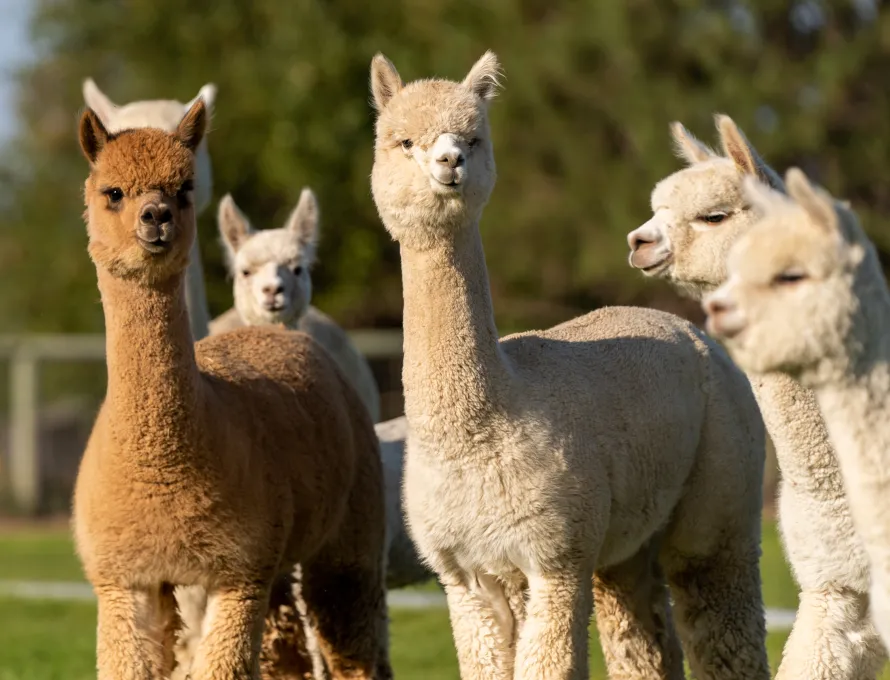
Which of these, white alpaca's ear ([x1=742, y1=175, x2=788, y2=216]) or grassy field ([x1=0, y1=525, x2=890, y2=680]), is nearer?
white alpaca's ear ([x1=742, y1=175, x2=788, y2=216])

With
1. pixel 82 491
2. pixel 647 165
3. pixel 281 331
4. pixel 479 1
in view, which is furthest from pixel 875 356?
pixel 479 1

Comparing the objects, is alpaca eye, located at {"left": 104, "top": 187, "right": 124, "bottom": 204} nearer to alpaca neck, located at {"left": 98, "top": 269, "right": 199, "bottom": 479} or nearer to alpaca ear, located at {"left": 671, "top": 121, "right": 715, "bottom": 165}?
alpaca neck, located at {"left": 98, "top": 269, "right": 199, "bottom": 479}

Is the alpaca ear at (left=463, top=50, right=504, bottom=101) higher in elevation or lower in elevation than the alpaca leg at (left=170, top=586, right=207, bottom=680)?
higher

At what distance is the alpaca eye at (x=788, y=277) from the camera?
14.6ft

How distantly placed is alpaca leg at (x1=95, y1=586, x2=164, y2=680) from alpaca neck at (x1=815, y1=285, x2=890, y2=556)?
2.61 m

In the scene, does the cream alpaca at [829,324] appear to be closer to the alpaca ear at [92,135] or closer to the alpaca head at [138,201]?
the alpaca head at [138,201]

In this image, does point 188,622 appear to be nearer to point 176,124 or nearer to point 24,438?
point 176,124

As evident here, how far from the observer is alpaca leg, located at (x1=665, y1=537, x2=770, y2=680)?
22.1ft

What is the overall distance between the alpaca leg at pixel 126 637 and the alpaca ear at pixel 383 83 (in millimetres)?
2013

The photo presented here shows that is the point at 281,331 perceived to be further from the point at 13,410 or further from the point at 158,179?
the point at 13,410

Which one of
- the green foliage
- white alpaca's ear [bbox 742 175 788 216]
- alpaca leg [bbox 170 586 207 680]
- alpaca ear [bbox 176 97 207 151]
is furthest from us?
the green foliage

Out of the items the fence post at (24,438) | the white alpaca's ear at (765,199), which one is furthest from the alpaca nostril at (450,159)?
the fence post at (24,438)

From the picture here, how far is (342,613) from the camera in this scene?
7.18 meters

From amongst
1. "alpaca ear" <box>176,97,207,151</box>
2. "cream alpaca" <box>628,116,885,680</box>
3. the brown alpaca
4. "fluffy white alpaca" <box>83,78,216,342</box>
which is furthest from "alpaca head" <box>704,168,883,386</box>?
"fluffy white alpaca" <box>83,78,216,342</box>
